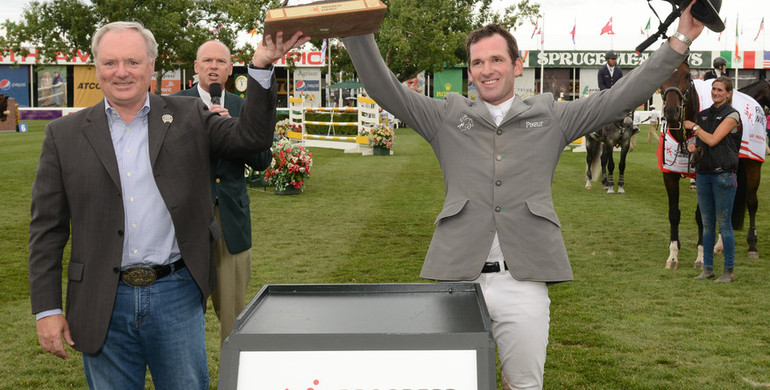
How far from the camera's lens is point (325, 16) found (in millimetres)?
2398

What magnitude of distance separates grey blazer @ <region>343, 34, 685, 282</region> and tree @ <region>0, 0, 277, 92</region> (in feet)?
124

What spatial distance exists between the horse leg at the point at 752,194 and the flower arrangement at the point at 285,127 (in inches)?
684

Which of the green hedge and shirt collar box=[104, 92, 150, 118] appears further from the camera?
the green hedge

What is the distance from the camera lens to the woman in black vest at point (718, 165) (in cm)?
769

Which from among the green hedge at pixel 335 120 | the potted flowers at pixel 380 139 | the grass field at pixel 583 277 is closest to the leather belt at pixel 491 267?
the grass field at pixel 583 277

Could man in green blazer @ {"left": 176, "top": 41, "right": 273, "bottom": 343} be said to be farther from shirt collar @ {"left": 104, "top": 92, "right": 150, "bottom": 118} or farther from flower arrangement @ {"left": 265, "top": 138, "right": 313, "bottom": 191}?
flower arrangement @ {"left": 265, "top": 138, "right": 313, "bottom": 191}

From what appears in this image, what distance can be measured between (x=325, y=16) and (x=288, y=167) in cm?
1268

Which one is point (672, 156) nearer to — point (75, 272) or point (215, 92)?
point (215, 92)

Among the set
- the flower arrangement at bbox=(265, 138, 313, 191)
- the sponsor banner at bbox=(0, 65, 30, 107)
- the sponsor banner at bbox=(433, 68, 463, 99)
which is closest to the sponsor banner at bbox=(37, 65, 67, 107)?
the sponsor banner at bbox=(0, 65, 30, 107)

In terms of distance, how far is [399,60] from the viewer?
4922 cm

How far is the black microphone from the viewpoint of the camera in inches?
186

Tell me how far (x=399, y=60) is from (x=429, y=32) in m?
2.61

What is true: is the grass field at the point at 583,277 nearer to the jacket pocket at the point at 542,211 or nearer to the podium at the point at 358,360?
the jacket pocket at the point at 542,211

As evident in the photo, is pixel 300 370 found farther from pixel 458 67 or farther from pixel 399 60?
pixel 458 67
